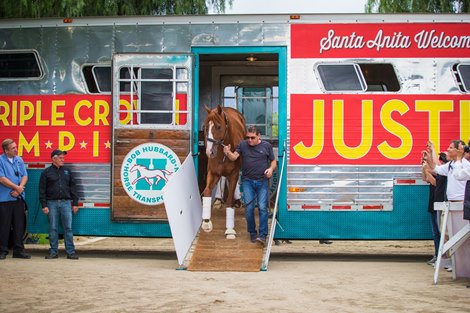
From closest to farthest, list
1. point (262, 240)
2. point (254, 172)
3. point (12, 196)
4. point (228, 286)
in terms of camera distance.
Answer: point (228, 286), point (262, 240), point (254, 172), point (12, 196)

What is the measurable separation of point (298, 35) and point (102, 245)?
22.3 feet

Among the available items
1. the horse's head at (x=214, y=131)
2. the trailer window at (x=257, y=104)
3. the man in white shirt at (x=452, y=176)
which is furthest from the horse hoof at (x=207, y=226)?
the trailer window at (x=257, y=104)

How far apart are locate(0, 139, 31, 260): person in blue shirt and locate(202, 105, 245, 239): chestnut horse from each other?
283cm

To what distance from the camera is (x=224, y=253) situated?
1180cm

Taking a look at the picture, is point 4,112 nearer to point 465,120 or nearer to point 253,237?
point 253,237

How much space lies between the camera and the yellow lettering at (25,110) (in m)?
13.4

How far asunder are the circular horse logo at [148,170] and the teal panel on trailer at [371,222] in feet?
6.07

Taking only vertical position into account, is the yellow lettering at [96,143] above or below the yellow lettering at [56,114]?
below

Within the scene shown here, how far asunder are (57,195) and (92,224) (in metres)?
0.77

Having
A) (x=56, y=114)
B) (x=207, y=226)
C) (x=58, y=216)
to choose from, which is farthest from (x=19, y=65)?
(x=207, y=226)

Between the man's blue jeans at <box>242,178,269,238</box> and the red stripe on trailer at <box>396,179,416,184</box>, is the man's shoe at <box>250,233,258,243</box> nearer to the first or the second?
the man's blue jeans at <box>242,178,269,238</box>

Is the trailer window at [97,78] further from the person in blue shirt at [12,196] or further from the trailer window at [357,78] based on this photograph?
the trailer window at [357,78]

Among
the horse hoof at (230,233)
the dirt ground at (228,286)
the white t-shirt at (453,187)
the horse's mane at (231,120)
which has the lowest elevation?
the dirt ground at (228,286)

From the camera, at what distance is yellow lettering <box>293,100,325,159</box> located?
1273cm
